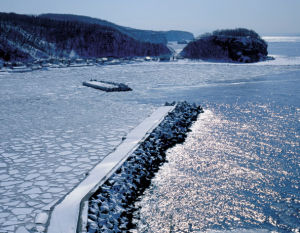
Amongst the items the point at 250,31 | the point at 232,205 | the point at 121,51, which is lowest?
the point at 232,205

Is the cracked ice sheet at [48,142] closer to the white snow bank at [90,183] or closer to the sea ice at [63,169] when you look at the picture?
the sea ice at [63,169]

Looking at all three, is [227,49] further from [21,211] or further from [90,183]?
[21,211]

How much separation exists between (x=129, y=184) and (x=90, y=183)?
2.55 ft

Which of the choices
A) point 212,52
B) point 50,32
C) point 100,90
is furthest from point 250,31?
point 100,90

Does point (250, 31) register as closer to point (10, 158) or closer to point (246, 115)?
point (246, 115)

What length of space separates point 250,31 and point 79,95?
204 ft

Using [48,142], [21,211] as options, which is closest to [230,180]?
[21,211]

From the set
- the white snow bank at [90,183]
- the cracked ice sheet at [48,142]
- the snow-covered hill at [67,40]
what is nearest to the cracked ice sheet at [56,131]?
the cracked ice sheet at [48,142]

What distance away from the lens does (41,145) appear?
7852mm

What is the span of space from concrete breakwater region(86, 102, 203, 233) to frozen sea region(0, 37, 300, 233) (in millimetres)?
258

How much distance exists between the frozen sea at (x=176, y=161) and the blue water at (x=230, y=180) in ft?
0.06

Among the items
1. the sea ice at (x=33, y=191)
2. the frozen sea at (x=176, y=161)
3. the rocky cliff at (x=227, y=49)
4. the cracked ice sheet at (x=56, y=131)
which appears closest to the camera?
the frozen sea at (x=176, y=161)

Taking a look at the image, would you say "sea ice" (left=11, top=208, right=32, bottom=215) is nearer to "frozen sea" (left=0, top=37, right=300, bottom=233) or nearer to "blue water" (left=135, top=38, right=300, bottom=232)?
"frozen sea" (left=0, top=37, right=300, bottom=233)

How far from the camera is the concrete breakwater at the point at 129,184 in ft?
15.3
